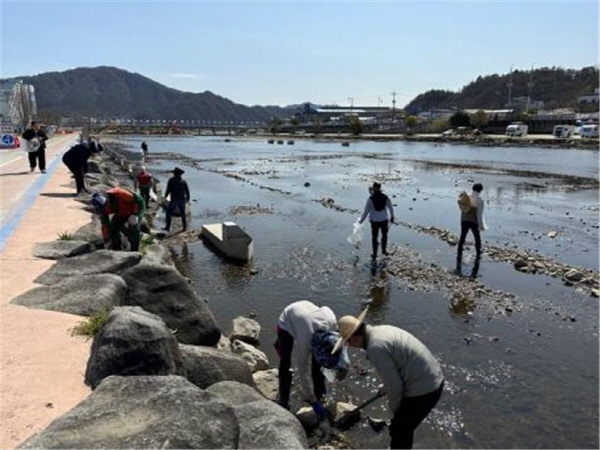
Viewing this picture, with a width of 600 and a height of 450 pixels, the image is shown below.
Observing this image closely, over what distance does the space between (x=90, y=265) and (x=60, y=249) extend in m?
2.15

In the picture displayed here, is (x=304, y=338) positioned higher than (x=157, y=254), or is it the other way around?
(x=304, y=338)

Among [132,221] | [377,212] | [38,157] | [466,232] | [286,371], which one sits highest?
[38,157]

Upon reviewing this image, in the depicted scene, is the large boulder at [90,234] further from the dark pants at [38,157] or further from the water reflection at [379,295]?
the dark pants at [38,157]

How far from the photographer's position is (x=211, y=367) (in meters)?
7.37

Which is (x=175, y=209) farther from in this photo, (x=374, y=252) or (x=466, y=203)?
(x=466, y=203)

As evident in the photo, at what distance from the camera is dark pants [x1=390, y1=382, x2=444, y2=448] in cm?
545

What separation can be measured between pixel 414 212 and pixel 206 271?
1298 centimetres

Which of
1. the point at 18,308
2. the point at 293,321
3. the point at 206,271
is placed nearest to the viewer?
the point at 293,321

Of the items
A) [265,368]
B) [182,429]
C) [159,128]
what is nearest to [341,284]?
[265,368]

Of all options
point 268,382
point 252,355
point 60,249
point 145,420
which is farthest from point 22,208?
point 145,420

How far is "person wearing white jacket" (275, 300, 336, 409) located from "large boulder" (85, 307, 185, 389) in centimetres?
144

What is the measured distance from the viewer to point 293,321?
21.7ft

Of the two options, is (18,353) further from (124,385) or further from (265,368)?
(265,368)

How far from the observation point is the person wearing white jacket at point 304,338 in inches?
252
